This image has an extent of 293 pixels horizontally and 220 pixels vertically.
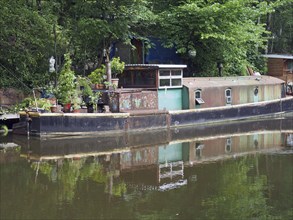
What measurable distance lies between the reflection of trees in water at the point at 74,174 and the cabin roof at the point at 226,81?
29.0ft

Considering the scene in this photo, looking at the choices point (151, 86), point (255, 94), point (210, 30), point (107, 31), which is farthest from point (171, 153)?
point (255, 94)

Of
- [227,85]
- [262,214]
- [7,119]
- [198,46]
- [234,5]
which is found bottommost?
[262,214]

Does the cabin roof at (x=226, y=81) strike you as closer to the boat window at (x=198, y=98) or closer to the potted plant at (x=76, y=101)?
the boat window at (x=198, y=98)

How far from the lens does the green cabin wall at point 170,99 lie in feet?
62.8

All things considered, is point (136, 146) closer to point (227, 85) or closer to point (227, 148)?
point (227, 148)

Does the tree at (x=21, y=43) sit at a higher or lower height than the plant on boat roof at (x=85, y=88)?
higher

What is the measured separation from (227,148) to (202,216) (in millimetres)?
7437

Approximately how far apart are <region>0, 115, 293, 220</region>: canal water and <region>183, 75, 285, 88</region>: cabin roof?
3.41 m

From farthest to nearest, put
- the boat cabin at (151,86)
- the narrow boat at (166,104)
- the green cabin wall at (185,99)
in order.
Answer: the green cabin wall at (185,99) < the boat cabin at (151,86) < the narrow boat at (166,104)

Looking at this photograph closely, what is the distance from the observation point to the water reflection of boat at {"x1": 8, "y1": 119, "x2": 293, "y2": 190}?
38.8 ft

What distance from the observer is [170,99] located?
1953 cm

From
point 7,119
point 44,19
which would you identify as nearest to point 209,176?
point 7,119

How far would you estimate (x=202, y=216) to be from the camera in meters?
7.79

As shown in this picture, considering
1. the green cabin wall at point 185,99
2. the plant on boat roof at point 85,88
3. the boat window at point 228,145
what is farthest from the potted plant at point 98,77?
the boat window at point 228,145
